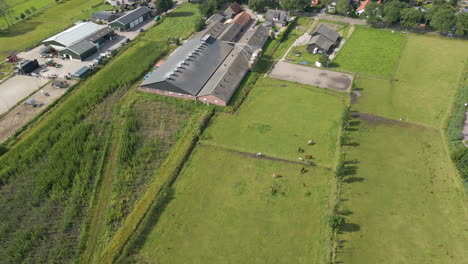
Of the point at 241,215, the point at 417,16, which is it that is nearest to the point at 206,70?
the point at 241,215

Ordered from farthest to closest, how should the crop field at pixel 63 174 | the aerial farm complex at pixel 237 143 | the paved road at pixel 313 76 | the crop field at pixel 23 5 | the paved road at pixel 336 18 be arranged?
the crop field at pixel 23 5, the paved road at pixel 336 18, the paved road at pixel 313 76, the aerial farm complex at pixel 237 143, the crop field at pixel 63 174

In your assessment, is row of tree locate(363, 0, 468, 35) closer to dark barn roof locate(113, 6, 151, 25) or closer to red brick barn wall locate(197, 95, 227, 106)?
red brick barn wall locate(197, 95, 227, 106)

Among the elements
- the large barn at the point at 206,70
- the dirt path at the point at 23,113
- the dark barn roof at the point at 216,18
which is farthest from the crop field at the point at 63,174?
the dark barn roof at the point at 216,18

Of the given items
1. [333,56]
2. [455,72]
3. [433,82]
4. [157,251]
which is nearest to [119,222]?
[157,251]

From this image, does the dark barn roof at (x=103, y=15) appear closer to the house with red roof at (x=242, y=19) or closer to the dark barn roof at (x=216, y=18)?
the dark barn roof at (x=216, y=18)

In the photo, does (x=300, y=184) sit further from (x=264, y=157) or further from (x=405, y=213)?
(x=405, y=213)

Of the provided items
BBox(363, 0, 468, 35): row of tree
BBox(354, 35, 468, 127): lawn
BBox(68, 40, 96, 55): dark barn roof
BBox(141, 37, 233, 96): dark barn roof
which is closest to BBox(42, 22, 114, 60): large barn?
BBox(68, 40, 96, 55): dark barn roof
